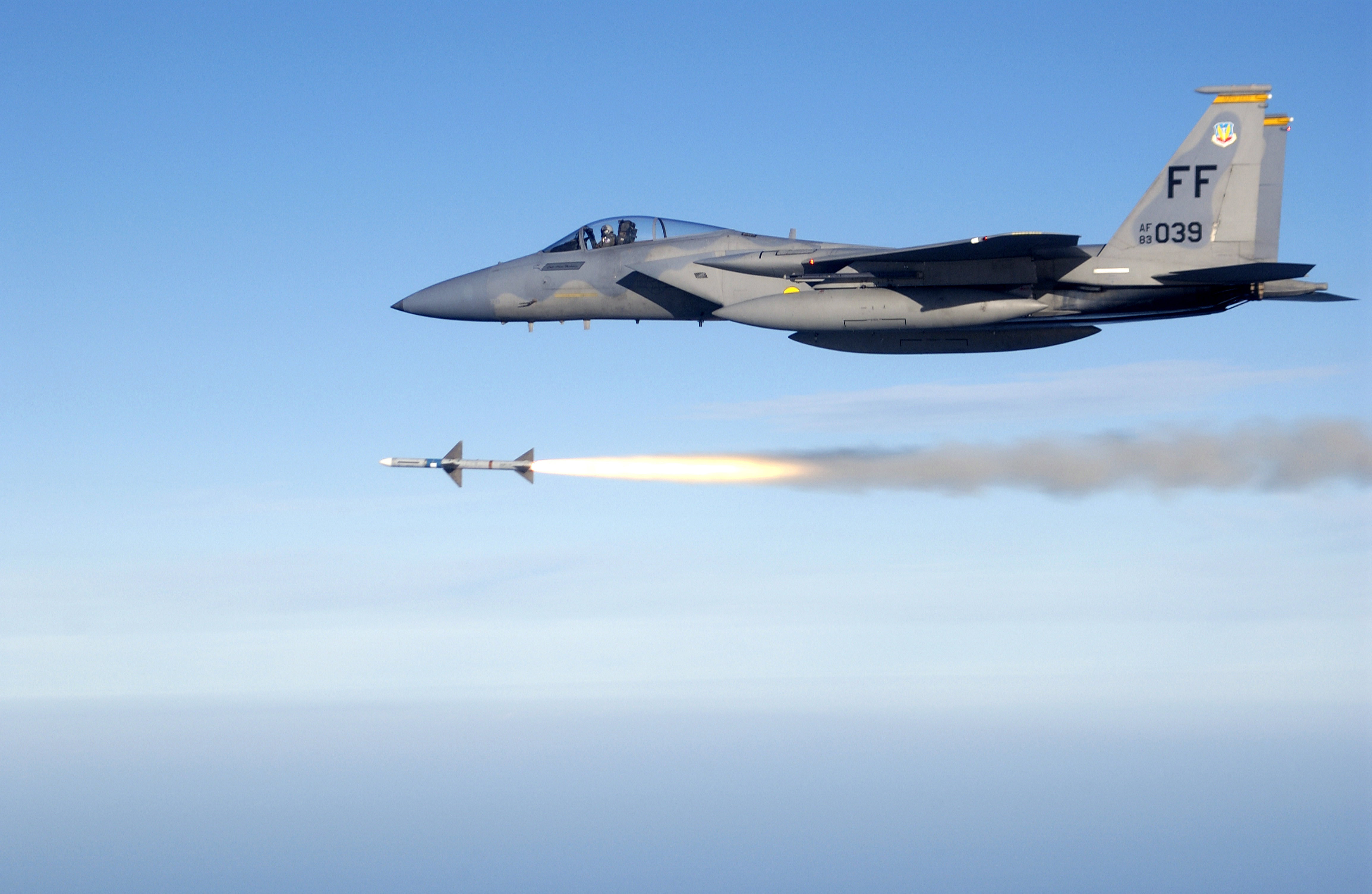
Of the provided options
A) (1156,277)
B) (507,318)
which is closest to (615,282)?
(507,318)

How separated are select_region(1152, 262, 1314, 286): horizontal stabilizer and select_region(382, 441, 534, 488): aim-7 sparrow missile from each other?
1363cm

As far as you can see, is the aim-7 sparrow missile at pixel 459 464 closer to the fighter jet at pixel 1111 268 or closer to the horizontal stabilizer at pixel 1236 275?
the fighter jet at pixel 1111 268

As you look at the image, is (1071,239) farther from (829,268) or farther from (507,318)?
(507,318)

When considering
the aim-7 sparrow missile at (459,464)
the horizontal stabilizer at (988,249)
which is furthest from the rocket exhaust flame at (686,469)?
the horizontal stabilizer at (988,249)

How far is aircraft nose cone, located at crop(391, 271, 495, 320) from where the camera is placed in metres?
28.9

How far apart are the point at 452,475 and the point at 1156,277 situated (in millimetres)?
15164

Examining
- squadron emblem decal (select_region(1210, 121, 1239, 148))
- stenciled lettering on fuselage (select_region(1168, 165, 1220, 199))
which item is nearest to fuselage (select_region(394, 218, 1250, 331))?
stenciled lettering on fuselage (select_region(1168, 165, 1220, 199))

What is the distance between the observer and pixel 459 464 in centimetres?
2955

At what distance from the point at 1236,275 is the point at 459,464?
16273 mm

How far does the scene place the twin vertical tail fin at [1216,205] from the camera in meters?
25.6

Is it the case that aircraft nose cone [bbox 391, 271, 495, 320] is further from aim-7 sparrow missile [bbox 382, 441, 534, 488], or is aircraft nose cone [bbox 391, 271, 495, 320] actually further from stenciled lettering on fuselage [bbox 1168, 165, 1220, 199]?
stenciled lettering on fuselage [bbox 1168, 165, 1220, 199]

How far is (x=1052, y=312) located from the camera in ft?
85.5

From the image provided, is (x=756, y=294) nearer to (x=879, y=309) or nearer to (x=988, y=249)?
(x=879, y=309)

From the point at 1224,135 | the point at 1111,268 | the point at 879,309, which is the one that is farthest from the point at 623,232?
the point at 1224,135
